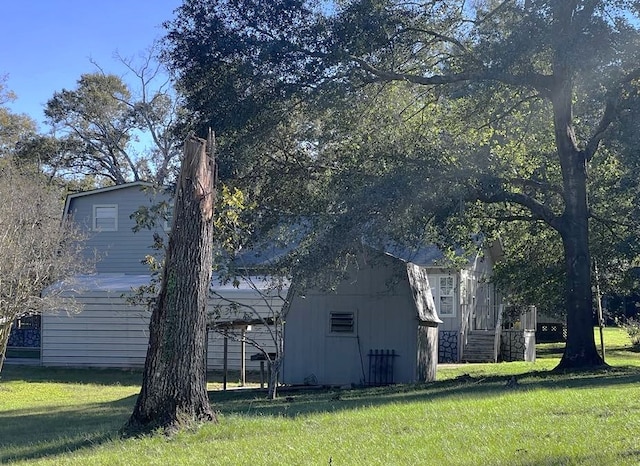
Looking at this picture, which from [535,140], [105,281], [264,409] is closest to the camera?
[264,409]

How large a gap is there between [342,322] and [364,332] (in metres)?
0.62

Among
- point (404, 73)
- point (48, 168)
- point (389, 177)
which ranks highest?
point (48, 168)

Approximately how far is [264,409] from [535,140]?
40.2 feet

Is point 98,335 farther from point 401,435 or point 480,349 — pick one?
point 401,435

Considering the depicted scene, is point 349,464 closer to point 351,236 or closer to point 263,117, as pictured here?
point 351,236

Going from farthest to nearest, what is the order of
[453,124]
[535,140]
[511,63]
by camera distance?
[535,140], [453,124], [511,63]

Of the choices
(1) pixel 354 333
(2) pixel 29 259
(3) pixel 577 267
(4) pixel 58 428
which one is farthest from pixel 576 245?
(2) pixel 29 259

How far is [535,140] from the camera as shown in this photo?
2117cm

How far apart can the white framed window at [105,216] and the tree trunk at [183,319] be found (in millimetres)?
21265

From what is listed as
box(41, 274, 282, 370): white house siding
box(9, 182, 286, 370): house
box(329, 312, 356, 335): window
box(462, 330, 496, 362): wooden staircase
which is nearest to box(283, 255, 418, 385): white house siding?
box(329, 312, 356, 335): window

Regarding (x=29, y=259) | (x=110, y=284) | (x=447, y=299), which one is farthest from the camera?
(x=447, y=299)

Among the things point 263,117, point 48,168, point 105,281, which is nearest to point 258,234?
point 263,117

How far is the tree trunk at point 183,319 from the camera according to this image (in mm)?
9070

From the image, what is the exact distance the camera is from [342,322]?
778 inches
